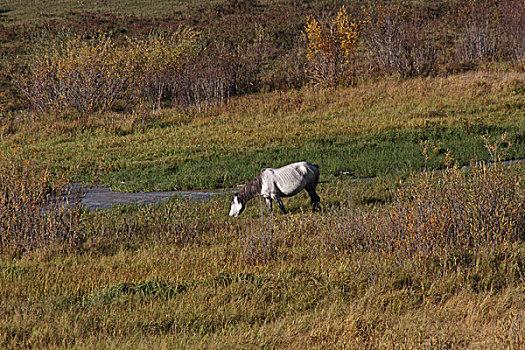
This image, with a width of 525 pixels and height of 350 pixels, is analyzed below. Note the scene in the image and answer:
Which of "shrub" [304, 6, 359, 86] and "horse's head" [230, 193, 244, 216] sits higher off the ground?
"shrub" [304, 6, 359, 86]

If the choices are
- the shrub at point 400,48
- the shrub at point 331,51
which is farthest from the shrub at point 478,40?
the shrub at point 331,51

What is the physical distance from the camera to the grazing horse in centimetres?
1060

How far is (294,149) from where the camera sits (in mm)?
19094

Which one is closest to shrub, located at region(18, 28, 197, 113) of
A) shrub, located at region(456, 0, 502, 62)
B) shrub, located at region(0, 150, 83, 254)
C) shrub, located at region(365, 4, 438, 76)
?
shrub, located at region(365, 4, 438, 76)

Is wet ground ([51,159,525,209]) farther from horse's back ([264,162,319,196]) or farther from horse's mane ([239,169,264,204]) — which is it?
horse's back ([264,162,319,196])

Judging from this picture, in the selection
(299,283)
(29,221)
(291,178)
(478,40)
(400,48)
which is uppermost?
(478,40)

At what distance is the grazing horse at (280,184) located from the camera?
1060 cm

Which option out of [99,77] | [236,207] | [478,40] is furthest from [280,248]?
[478,40]

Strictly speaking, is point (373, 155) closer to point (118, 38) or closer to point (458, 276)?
point (458, 276)

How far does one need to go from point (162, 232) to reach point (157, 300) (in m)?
3.24

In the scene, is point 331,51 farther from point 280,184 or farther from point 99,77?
point 280,184

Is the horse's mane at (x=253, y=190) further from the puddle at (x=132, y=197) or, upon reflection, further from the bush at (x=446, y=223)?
the bush at (x=446, y=223)

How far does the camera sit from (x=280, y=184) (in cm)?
1063

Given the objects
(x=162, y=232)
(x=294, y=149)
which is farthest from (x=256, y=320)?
(x=294, y=149)
